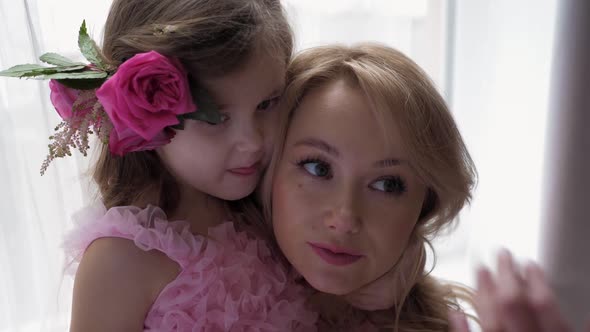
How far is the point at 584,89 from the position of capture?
74.9 inches

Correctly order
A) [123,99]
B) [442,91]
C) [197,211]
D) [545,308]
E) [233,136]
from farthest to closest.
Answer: [442,91]
[197,211]
[233,136]
[123,99]
[545,308]

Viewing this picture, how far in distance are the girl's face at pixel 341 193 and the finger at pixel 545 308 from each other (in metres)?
0.41

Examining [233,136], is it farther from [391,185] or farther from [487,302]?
[487,302]

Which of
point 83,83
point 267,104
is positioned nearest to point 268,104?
point 267,104

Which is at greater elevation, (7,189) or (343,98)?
(343,98)

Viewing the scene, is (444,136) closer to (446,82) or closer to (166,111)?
(166,111)

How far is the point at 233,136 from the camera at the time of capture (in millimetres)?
1077

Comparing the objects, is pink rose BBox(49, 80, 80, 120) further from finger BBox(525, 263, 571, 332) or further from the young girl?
finger BBox(525, 263, 571, 332)

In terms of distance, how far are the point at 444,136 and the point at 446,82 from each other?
1.25m

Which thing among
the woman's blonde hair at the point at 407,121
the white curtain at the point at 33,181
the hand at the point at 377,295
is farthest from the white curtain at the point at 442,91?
A: the hand at the point at 377,295

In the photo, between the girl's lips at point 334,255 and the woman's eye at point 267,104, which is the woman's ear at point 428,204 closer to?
the girl's lips at point 334,255

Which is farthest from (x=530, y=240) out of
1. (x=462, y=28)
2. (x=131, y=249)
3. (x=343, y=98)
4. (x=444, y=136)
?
(x=131, y=249)

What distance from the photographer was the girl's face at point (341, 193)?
3.57 feet

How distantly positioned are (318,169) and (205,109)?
25cm
